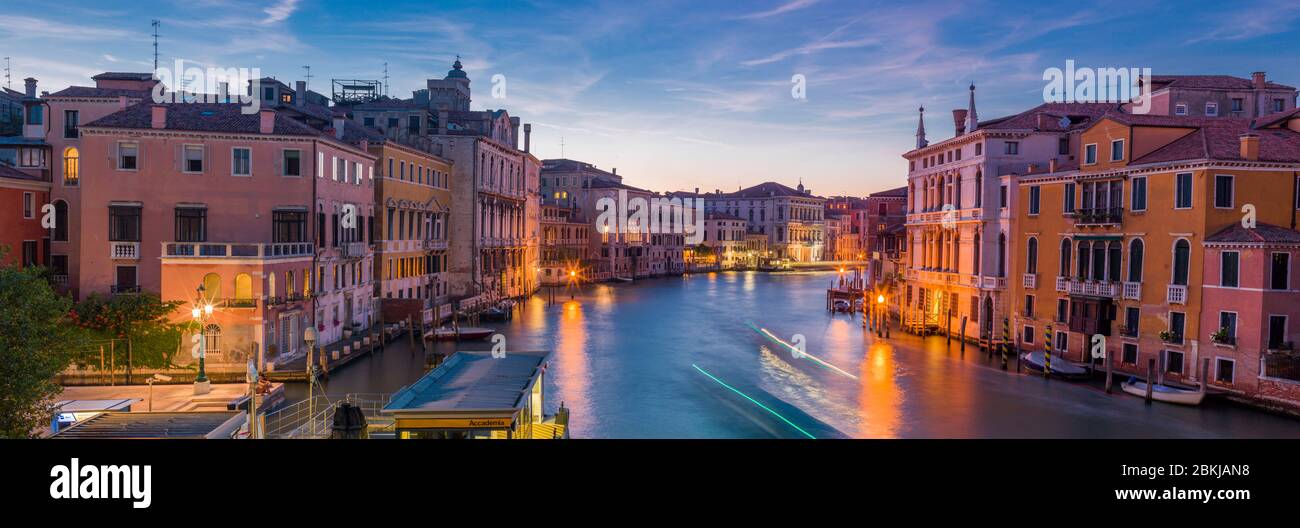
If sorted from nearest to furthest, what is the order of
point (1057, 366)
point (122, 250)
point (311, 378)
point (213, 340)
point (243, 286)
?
point (311, 378) → point (213, 340) → point (243, 286) → point (122, 250) → point (1057, 366)

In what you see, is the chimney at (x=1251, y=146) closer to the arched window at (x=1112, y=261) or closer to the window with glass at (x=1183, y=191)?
the window with glass at (x=1183, y=191)

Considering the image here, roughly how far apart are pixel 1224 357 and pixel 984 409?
16.1 feet

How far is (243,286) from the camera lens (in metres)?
18.5

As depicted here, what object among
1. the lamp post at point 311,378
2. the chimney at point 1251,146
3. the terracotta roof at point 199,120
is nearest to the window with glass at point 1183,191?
the chimney at point 1251,146

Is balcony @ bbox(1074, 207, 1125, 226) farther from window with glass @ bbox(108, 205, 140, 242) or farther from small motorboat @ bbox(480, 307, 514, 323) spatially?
window with glass @ bbox(108, 205, 140, 242)

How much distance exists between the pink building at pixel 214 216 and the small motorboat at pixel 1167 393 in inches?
731

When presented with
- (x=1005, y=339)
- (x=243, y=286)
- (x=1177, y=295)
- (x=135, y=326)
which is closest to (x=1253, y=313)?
(x=1177, y=295)

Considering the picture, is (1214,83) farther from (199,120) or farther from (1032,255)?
(199,120)

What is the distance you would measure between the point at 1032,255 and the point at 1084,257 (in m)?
2.18

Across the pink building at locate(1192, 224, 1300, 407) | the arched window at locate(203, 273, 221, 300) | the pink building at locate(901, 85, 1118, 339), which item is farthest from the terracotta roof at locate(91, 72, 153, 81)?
the pink building at locate(1192, 224, 1300, 407)

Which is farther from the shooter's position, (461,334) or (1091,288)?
(461,334)

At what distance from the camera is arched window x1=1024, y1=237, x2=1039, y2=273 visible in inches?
918

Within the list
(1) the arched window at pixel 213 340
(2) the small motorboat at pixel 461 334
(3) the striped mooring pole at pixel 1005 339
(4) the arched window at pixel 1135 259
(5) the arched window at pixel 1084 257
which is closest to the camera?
(1) the arched window at pixel 213 340

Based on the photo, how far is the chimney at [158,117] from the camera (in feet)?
64.8
